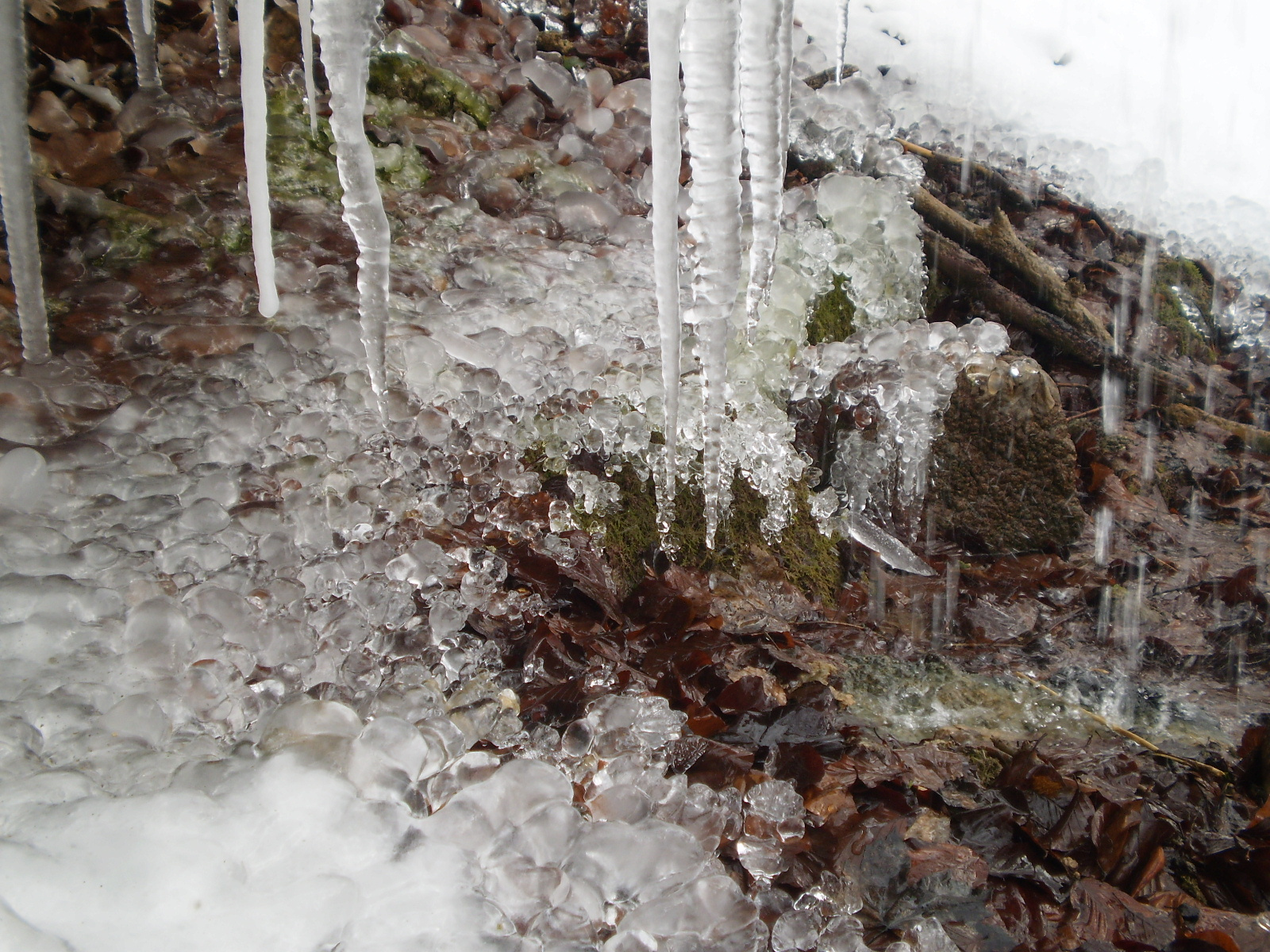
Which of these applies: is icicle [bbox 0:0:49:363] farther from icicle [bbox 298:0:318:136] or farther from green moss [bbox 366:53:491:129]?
green moss [bbox 366:53:491:129]

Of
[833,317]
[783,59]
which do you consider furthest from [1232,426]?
[783,59]

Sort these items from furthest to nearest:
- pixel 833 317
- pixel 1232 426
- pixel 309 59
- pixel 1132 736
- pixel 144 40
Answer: pixel 1232 426 → pixel 833 317 → pixel 1132 736 → pixel 309 59 → pixel 144 40

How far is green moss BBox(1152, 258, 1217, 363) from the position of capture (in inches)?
140

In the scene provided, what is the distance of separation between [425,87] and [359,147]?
4.34ft

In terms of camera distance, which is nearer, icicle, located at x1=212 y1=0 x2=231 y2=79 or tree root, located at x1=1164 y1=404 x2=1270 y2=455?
icicle, located at x1=212 y1=0 x2=231 y2=79

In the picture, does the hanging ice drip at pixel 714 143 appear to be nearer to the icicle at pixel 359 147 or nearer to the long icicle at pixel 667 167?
the long icicle at pixel 667 167

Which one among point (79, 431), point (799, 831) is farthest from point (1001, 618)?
point (79, 431)

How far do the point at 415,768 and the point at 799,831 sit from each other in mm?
730

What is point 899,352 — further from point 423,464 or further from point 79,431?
point 79,431

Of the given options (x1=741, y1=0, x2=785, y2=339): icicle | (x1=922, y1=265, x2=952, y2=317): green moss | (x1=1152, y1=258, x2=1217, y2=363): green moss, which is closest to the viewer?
(x1=741, y1=0, x2=785, y2=339): icicle

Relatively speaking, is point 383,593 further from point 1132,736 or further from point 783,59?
point 1132,736

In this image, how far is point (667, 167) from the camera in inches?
46.9

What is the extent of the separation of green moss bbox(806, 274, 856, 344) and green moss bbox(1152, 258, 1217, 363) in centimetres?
230

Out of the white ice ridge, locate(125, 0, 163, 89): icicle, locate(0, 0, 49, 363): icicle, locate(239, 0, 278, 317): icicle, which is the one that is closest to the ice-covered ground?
the white ice ridge
